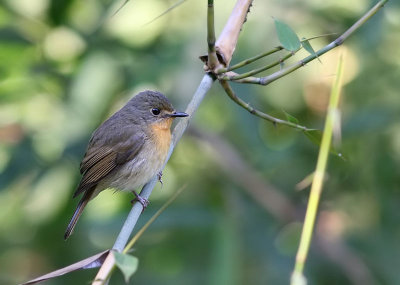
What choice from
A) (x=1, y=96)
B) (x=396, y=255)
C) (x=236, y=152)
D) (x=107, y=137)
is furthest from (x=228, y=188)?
(x=1, y=96)

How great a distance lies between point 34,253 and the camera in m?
4.57

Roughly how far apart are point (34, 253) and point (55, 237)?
0.24 metres

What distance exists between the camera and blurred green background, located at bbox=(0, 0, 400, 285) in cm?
432

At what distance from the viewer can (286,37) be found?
230 cm

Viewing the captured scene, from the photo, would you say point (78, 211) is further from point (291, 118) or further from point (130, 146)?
point (291, 118)

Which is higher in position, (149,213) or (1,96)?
(1,96)

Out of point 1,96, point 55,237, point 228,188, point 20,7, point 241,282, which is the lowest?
point 241,282

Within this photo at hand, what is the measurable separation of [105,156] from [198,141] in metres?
0.70

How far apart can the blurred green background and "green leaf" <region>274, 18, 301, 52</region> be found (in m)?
1.99

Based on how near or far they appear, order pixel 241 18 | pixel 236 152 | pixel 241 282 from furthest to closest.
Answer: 1. pixel 236 152
2. pixel 241 282
3. pixel 241 18

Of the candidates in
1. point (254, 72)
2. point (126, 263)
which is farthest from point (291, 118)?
point (126, 263)

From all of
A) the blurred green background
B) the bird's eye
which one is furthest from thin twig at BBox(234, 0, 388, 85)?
the bird's eye

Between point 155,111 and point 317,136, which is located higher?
point 155,111

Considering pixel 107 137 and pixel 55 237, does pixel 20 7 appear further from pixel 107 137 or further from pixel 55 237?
pixel 55 237
